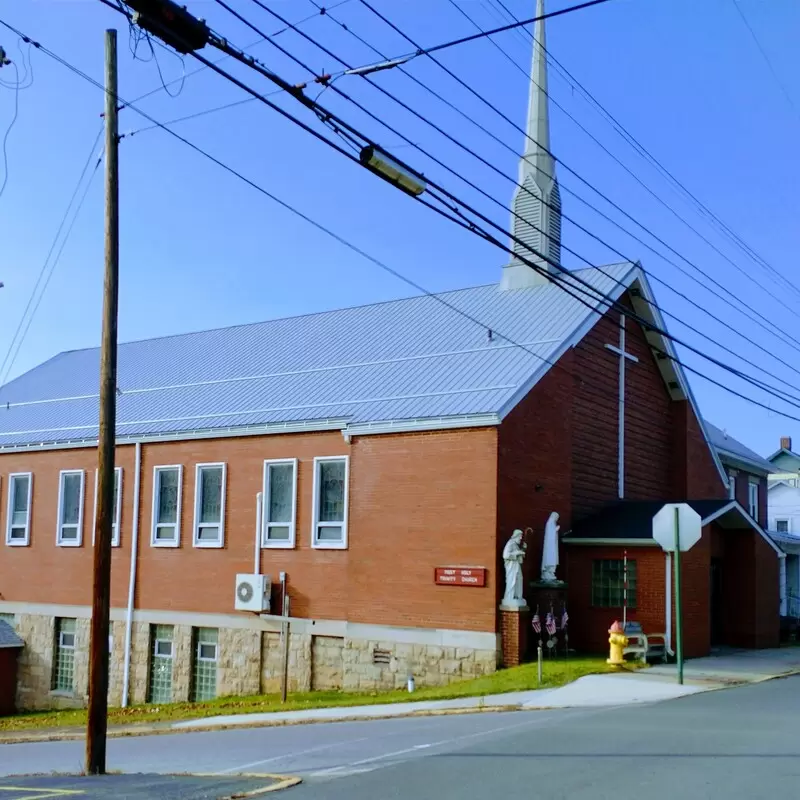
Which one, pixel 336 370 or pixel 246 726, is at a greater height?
pixel 336 370

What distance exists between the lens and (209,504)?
28.4 metres

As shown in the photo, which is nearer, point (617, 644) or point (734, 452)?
point (617, 644)

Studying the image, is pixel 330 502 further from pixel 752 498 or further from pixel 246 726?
pixel 752 498

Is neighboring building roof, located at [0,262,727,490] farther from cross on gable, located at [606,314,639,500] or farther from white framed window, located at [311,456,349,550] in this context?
cross on gable, located at [606,314,639,500]

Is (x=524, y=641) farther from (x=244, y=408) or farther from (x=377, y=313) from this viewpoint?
(x=377, y=313)

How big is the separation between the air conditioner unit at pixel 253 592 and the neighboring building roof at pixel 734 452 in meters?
18.1

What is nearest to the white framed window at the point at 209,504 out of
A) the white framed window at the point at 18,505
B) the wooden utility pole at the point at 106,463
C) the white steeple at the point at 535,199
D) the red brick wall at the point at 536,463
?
→ the white framed window at the point at 18,505

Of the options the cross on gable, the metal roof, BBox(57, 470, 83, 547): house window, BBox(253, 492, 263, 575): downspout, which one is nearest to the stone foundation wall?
BBox(253, 492, 263, 575): downspout

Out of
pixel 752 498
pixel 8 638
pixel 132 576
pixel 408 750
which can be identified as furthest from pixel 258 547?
pixel 752 498

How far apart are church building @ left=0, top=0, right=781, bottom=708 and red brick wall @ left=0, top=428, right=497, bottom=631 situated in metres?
0.06

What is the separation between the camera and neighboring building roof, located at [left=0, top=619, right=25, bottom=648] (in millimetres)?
31922

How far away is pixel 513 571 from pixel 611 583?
3.20 metres

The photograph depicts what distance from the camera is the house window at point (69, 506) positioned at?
104 feet

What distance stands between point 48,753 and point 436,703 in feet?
22.1
